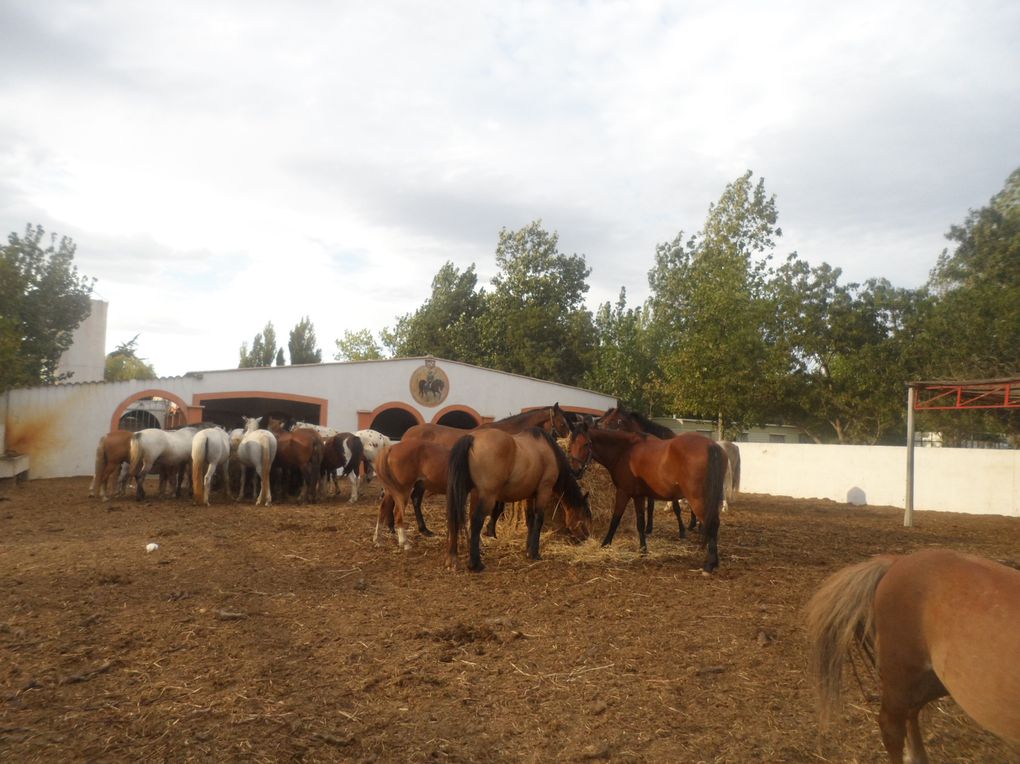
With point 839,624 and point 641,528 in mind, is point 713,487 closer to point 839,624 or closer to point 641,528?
point 641,528


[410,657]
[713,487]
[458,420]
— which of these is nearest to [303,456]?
[713,487]

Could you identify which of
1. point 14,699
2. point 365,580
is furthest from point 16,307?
Answer: point 14,699

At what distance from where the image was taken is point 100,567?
7.06m

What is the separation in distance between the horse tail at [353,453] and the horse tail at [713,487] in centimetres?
865

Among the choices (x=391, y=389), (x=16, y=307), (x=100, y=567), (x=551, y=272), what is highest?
(x=551, y=272)

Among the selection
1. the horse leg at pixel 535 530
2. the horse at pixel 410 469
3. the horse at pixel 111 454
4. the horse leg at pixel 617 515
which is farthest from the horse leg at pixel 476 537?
the horse at pixel 111 454

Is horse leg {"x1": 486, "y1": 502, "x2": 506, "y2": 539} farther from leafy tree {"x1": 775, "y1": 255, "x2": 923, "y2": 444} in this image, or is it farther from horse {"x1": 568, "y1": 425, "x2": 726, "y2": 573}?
leafy tree {"x1": 775, "y1": 255, "x2": 923, "y2": 444}

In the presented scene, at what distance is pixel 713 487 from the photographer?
7613mm

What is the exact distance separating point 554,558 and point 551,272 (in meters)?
37.4

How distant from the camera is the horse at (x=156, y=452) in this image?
13297mm

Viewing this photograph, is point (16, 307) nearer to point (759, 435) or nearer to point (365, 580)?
point (365, 580)

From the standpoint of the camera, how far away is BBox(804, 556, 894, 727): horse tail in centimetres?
321

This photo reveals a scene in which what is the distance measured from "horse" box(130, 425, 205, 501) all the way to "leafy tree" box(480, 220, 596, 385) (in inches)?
1104

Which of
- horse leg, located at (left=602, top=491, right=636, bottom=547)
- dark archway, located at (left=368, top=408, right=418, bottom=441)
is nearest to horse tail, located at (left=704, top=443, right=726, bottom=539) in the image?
horse leg, located at (left=602, top=491, right=636, bottom=547)
